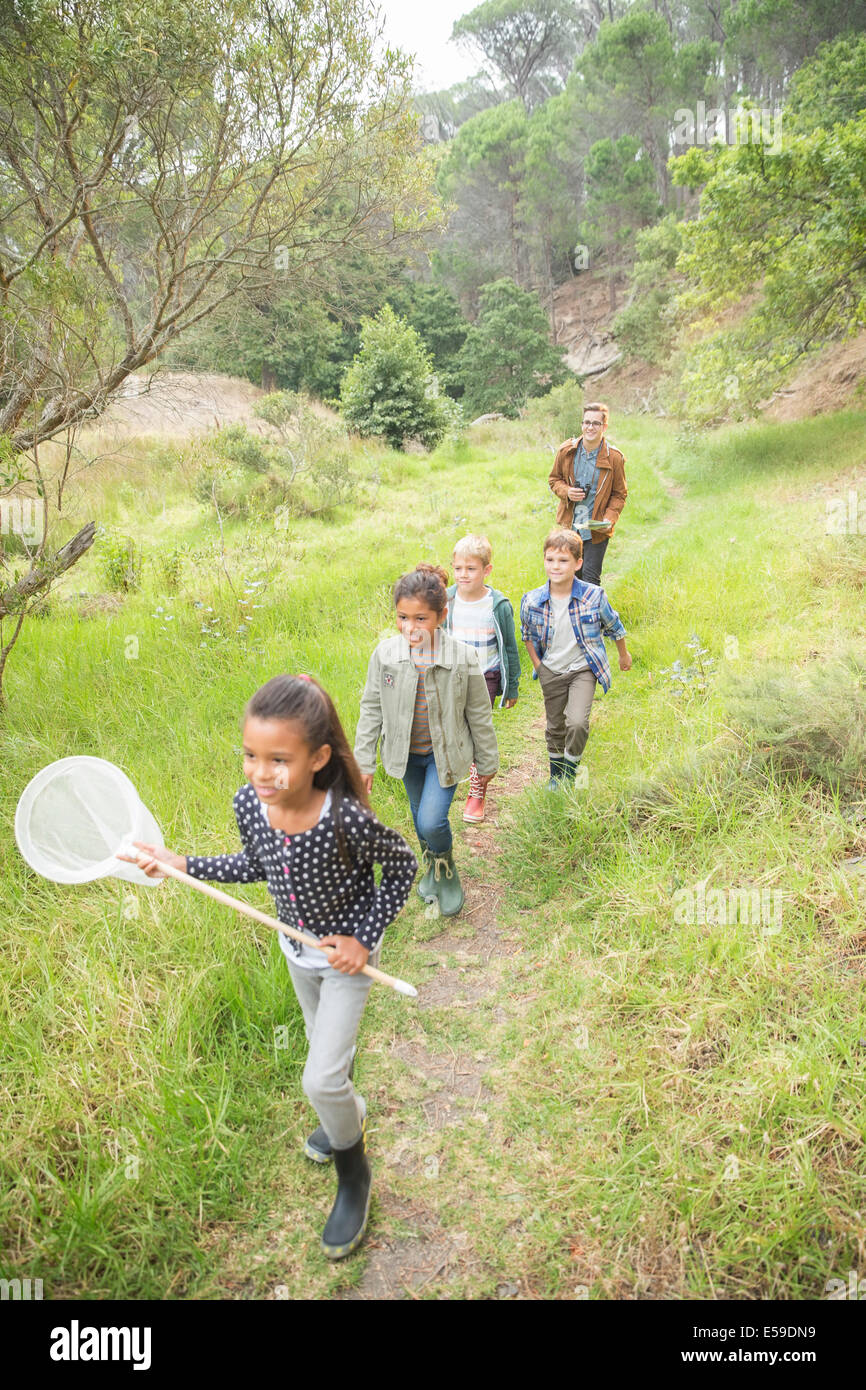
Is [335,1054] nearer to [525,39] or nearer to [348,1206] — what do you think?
[348,1206]

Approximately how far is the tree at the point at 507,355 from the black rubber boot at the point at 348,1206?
1183 inches

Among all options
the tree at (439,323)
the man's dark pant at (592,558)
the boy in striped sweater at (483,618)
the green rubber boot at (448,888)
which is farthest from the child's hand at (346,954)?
the tree at (439,323)

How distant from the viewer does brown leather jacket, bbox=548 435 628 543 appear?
19.0 ft

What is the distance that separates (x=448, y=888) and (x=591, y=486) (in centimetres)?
370

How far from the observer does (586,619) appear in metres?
4.12

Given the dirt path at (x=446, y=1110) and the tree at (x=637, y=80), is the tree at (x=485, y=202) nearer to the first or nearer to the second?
the tree at (x=637, y=80)

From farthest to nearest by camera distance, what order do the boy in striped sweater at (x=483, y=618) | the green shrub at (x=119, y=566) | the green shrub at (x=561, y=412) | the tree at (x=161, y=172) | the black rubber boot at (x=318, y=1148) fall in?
1. the green shrub at (x=561, y=412)
2. the green shrub at (x=119, y=566)
3. the tree at (x=161, y=172)
4. the boy in striped sweater at (x=483, y=618)
5. the black rubber boot at (x=318, y=1148)

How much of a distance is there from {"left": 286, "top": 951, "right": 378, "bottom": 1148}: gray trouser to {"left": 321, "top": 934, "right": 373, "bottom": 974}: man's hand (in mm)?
92

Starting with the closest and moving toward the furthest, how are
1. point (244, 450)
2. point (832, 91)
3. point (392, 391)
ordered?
point (244, 450) → point (832, 91) → point (392, 391)

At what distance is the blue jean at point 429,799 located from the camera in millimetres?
3373

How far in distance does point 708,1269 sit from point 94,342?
6056mm

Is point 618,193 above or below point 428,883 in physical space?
above

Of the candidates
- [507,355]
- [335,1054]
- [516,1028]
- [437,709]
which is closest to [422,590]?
[437,709]
